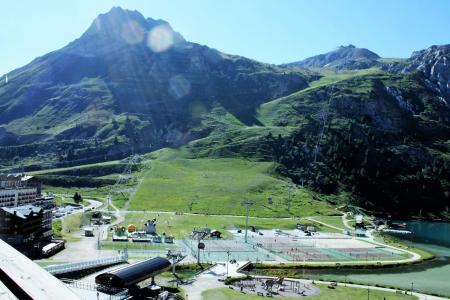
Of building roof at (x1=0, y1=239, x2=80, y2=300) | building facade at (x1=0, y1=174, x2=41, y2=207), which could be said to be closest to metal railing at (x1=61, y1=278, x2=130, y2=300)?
building roof at (x1=0, y1=239, x2=80, y2=300)

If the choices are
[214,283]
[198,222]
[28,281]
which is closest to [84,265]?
[214,283]

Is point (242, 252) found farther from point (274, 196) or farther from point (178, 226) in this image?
point (274, 196)

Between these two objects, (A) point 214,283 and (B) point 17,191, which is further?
(B) point 17,191

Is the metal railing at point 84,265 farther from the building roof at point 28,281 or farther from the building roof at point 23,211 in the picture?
the building roof at point 28,281

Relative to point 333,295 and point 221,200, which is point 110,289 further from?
point 221,200

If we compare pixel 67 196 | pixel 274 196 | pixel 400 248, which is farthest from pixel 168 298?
pixel 67 196

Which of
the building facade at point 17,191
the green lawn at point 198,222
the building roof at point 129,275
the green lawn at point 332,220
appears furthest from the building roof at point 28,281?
the green lawn at point 332,220
